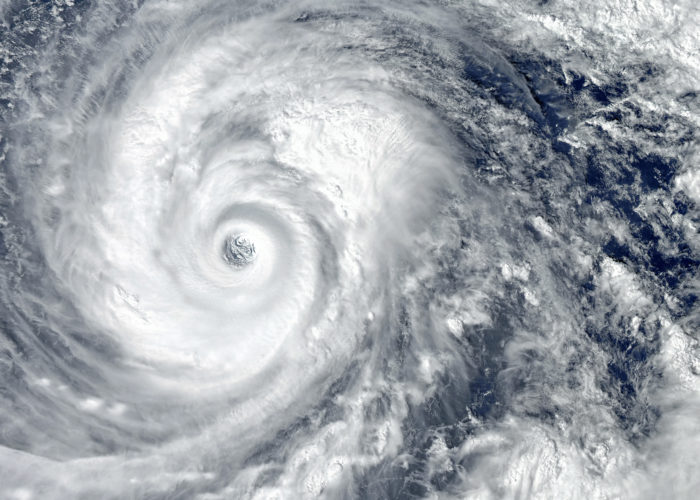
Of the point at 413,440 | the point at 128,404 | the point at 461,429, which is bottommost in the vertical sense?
the point at 128,404

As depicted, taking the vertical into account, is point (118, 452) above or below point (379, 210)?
below

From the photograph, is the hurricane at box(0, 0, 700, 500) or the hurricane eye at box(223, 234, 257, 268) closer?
the hurricane at box(0, 0, 700, 500)

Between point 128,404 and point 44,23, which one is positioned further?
point 44,23

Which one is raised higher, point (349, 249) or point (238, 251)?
point (349, 249)

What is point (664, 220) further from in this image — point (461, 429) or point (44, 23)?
point (44, 23)

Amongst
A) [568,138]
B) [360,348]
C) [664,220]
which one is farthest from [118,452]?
[664,220]

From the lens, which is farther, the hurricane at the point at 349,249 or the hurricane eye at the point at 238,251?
the hurricane eye at the point at 238,251

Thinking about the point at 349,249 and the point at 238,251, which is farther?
the point at 238,251
